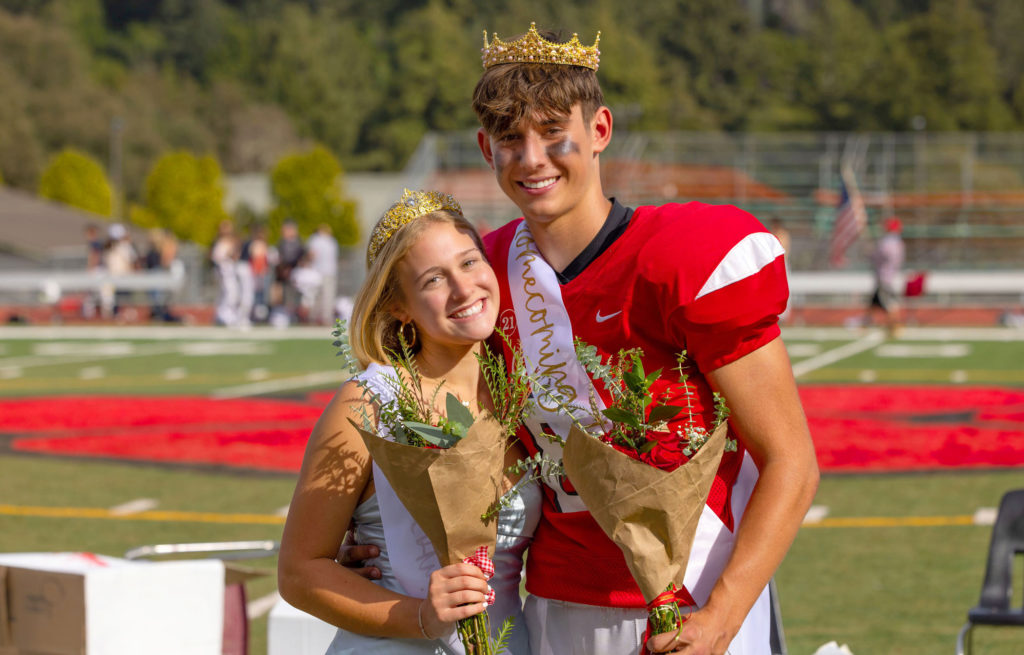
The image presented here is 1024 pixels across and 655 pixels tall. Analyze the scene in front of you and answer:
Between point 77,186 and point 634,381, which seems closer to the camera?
point 634,381

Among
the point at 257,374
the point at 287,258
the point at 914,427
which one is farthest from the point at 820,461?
the point at 287,258

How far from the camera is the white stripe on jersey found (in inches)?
95.0

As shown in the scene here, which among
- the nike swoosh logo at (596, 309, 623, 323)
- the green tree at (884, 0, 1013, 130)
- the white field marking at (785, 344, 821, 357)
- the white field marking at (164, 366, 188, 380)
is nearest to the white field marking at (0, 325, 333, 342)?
the white field marking at (164, 366, 188, 380)

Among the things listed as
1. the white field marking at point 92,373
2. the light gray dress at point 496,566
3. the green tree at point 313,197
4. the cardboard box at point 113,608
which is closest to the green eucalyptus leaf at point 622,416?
the light gray dress at point 496,566

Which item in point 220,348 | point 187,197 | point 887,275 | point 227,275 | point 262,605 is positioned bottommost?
point 262,605

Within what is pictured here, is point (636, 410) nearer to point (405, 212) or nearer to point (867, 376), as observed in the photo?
point (405, 212)

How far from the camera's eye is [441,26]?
87688 millimetres

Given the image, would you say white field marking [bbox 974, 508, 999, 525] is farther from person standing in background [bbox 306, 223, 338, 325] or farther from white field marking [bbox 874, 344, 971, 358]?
person standing in background [bbox 306, 223, 338, 325]

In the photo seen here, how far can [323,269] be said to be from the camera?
23.6 metres

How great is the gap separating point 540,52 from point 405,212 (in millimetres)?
424

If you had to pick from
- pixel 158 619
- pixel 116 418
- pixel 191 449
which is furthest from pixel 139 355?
pixel 158 619

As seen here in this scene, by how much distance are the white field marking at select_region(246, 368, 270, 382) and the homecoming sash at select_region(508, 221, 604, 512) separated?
12.2 m

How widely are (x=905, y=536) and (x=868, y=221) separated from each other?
28663 millimetres

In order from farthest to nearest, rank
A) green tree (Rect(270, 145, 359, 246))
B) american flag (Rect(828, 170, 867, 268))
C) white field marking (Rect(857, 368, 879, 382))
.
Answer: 1. green tree (Rect(270, 145, 359, 246))
2. american flag (Rect(828, 170, 867, 268))
3. white field marking (Rect(857, 368, 879, 382))
